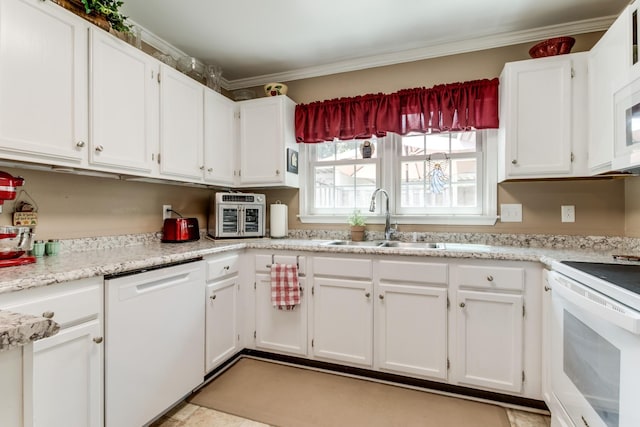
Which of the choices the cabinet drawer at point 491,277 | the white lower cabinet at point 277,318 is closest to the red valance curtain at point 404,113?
the cabinet drawer at point 491,277

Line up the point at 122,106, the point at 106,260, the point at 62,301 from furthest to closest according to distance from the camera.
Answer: the point at 122,106 → the point at 106,260 → the point at 62,301

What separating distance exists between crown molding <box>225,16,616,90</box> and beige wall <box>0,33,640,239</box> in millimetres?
44

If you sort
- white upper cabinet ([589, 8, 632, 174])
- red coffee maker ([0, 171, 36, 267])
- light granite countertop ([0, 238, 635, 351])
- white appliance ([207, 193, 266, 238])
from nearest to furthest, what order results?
light granite countertop ([0, 238, 635, 351])
red coffee maker ([0, 171, 36, 267])
white upper cabinet ([589, 8, 632, 174])
white appliance ([207, 193, 266, 238])

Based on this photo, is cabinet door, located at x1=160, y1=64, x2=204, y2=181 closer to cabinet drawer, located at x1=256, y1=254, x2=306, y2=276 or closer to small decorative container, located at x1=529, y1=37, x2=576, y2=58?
cabinet drawer, located at x1=256, y1=254, x2=306, y2=276

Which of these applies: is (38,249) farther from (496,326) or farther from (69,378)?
(496,326)

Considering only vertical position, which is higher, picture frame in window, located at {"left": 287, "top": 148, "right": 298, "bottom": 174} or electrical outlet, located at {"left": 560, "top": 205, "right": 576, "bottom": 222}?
picture frame in window, located at {"left": 287, "top": 148, "right": 298, "bottom": 174}

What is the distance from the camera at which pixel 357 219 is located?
8.77 feet

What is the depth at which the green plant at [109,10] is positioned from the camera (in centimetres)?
166

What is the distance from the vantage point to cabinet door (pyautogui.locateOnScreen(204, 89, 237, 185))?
2561mm

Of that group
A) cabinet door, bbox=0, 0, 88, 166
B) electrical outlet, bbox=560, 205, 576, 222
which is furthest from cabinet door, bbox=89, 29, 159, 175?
electrical outlet, bbox=560, 205, 576, 222

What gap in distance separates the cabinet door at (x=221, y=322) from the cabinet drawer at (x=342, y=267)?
0.65 m

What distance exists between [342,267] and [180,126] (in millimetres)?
1567

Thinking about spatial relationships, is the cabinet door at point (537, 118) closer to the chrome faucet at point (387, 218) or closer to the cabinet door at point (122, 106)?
the chrome faucet at point (387, 218)

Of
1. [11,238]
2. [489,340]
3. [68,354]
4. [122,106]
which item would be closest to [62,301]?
[68,354]
